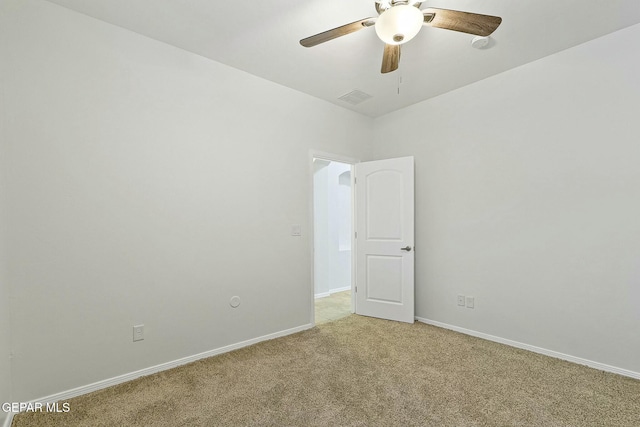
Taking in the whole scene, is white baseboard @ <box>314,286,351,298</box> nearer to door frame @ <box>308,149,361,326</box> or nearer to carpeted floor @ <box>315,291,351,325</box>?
→ carpeted floor @ <box>315,291,351,325</box>

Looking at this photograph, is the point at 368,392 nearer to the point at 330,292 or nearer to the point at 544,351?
the point at 544,351

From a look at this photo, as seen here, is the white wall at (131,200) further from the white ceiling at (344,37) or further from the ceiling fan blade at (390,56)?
the ceiling fan blade at (390,56)

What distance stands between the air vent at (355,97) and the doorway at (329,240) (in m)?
1.25

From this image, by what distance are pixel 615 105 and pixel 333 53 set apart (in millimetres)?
2305

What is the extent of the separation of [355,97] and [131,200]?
8.41ft

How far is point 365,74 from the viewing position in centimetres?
293

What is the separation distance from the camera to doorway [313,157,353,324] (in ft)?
16.2

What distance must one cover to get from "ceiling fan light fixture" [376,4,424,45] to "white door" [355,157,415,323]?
1982 mm

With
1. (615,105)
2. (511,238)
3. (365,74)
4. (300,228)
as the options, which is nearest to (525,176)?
(511,238)

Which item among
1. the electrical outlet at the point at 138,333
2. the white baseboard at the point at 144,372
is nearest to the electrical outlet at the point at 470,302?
the white baseboard at the point at 144,372

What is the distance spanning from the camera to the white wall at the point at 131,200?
190 cm

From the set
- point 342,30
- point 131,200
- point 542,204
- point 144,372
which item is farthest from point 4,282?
point 542,204

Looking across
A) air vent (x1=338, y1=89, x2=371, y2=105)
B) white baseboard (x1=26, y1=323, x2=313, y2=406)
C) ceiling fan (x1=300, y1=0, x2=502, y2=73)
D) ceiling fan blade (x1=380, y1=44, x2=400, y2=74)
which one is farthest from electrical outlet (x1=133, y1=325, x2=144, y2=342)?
air vent (x1=338, y1=89, x2=371, y2=105)

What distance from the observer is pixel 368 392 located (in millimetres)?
2037
